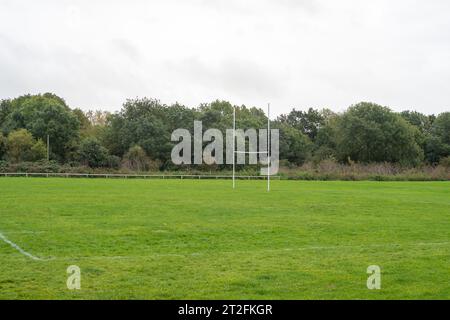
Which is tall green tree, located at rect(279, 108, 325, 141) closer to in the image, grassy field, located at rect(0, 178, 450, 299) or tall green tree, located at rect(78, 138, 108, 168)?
tall green tree, located at rect(78, 138, 108, 168)

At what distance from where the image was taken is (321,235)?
1115 centimetres

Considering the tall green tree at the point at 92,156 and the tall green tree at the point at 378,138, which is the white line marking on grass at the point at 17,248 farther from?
the tall green tree at the point at 378,138

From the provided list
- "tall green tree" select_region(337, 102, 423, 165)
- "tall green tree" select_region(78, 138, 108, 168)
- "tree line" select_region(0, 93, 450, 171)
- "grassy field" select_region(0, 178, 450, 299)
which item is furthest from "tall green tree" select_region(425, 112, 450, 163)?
"grassy field" select_region(0, 178, 450, 299)

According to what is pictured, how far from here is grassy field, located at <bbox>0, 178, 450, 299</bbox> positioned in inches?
247

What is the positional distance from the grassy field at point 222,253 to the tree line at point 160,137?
4198 centimetres

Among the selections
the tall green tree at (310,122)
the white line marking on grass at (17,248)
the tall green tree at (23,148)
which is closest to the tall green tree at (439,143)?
the tall green tree at (310,122)

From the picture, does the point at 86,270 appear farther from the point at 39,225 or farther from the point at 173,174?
the point at 173,174

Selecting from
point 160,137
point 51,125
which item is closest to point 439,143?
point 160,137

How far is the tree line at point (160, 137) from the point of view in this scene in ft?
188

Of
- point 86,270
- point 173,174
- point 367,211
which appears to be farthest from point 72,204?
point 173,174

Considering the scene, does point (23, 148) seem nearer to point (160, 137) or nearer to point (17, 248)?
point (160, 137)

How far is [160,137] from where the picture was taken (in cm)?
6094

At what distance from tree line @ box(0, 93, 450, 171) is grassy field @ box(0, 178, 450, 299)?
138 feet
